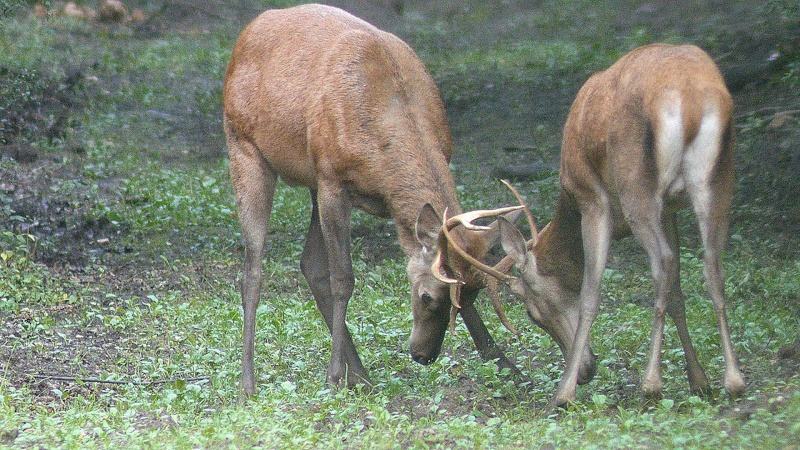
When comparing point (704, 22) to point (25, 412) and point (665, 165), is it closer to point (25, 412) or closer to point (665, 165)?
point (665, 165)

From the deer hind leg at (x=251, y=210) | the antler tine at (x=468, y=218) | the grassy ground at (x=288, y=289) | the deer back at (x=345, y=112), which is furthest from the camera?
the deer hind leg at (x=251, y=210)

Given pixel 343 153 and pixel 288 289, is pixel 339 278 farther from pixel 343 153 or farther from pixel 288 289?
pixel 288 289

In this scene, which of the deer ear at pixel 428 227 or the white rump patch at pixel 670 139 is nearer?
the white rump patch at pixel 670 139

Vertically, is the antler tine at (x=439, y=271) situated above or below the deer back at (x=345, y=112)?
below

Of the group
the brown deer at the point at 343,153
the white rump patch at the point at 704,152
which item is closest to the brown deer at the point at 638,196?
the white rump patch at the point at 704,152

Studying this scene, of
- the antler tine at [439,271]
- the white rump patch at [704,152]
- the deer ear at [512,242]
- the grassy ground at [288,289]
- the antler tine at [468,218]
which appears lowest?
the grassy ground at [288,289]

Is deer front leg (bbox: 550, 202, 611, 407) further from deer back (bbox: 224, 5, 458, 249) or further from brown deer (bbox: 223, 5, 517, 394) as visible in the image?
deer back (bbox: 224, 5, 458, 249)

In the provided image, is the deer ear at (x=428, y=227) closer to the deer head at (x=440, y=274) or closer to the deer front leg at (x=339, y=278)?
the deer head at (x=440, y=274)

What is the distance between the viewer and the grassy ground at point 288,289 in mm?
5535

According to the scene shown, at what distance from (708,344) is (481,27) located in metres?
14.5

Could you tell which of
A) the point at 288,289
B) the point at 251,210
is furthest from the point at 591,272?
the point at 288,289

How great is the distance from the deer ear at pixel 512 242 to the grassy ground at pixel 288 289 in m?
0.70

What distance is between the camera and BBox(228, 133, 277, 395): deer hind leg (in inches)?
277

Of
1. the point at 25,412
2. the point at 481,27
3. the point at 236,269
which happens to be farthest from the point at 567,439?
the point at 481,27
